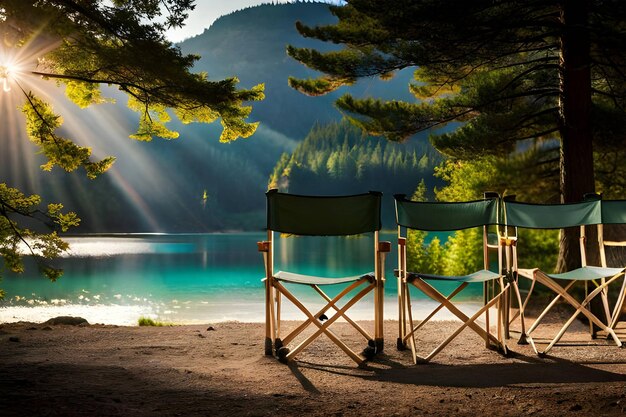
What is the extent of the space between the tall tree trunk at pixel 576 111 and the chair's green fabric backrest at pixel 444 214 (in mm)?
2255

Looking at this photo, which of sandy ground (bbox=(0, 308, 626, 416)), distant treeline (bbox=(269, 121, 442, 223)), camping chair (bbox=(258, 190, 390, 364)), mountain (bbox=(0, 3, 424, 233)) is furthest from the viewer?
mountain (bbox=(0, 3, 424, 233))

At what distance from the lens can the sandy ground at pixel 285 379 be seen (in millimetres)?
2191

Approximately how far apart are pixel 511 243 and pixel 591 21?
3755 millimetres

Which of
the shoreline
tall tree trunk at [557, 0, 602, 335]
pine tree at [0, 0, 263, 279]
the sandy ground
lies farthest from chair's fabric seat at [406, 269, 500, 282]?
the shoreline

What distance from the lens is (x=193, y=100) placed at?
6.12 meters

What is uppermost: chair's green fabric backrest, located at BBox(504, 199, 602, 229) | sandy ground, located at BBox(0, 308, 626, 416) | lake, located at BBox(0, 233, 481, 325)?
chair's green fabric backrest, located at BBox(504, 199, 602, 229)

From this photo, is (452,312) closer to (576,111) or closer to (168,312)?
(576,111)

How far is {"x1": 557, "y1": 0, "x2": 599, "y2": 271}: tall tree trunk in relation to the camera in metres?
5.62

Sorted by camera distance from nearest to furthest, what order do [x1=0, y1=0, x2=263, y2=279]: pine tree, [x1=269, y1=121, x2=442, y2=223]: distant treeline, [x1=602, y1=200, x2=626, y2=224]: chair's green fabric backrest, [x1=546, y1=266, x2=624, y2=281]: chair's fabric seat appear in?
[x1=546, y1=266, x2=624, y2=281]: chair's fabric seat, [x1=602, y1=200, x2=626, y2=224]: chair's green fabric backrest, [x1=0, y1=0, x2=263, y2=279]: pine tree, [x1=269, y1=121, x2=442, y2=223]: distant treeline

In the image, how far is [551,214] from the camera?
13.0ft

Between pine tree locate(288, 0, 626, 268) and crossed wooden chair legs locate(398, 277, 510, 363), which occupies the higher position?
pine tree locate(288, 0, 626, 268)

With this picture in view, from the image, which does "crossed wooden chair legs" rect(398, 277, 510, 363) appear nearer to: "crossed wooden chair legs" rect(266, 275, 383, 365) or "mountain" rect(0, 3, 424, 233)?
"crossed wooden chair legs" rect(266, 275, 383, 365)

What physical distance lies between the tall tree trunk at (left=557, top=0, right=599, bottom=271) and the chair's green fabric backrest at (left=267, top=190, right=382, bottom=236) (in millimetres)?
3071

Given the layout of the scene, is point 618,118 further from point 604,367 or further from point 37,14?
point 37,14
